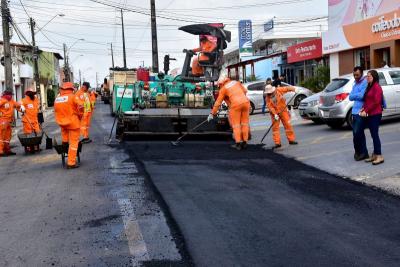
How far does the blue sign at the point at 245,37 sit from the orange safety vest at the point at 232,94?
35918mm

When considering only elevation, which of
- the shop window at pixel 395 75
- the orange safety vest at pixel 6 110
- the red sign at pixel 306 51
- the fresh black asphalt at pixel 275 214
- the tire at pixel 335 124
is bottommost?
the fresh black asphalt at pixel 275 214

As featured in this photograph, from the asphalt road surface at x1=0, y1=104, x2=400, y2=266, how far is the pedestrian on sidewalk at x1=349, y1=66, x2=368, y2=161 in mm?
1046

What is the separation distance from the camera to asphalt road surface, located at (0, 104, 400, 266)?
490 cm

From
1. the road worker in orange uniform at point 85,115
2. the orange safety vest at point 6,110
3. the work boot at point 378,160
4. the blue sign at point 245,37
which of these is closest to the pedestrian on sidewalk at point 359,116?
the work boot at point 378,160

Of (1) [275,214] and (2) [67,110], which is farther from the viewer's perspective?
(2) [67,110]

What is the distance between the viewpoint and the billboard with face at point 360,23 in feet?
67.8

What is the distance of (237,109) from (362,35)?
13068mm

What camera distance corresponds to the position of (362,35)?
22953mm

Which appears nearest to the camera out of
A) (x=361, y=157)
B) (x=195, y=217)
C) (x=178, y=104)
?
(x=195, y=217)

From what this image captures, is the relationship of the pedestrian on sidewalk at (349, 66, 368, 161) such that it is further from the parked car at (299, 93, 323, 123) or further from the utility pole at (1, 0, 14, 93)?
the utility pole at (1, 0, 14, 93)

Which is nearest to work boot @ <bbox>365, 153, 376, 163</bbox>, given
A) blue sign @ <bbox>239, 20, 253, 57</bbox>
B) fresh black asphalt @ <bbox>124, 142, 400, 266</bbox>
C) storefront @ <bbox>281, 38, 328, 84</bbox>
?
fresh black asphalt @ <bbox>124, 142, 400, 266</bbox>

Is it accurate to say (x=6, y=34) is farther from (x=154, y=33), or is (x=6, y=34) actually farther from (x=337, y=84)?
(x=337, y=84)

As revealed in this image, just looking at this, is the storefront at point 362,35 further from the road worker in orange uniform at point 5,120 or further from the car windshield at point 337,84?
the road worker in orange uniform at point 5,120

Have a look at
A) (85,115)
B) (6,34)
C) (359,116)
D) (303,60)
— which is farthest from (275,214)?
(303,60)
